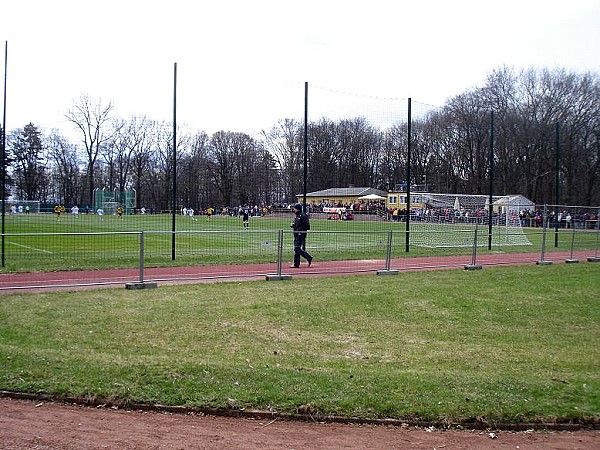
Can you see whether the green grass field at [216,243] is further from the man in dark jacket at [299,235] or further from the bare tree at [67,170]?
the bare tree at [67,170]

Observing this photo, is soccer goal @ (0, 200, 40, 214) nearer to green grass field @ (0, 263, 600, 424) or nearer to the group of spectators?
green grass field @ (0, 263, 600, 424)

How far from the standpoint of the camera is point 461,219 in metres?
28.2

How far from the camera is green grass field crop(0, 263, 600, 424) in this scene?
570 centimetres

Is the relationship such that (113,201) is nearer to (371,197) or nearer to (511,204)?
(371,197)

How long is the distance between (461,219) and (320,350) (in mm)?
22054

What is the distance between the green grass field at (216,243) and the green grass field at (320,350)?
6.41 m

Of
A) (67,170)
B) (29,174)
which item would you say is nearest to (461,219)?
(67,170)

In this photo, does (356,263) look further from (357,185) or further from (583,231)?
(583,231)

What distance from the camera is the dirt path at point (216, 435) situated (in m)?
4.78

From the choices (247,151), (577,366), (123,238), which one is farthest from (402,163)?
(577,366)

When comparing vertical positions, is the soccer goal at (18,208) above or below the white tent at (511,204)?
below

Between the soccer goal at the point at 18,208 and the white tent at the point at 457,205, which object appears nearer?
the white tent at the point at 457,205

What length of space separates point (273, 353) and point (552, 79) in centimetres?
6660

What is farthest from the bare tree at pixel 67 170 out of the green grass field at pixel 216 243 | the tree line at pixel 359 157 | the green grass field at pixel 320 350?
the green grass field at pixel 320 350
